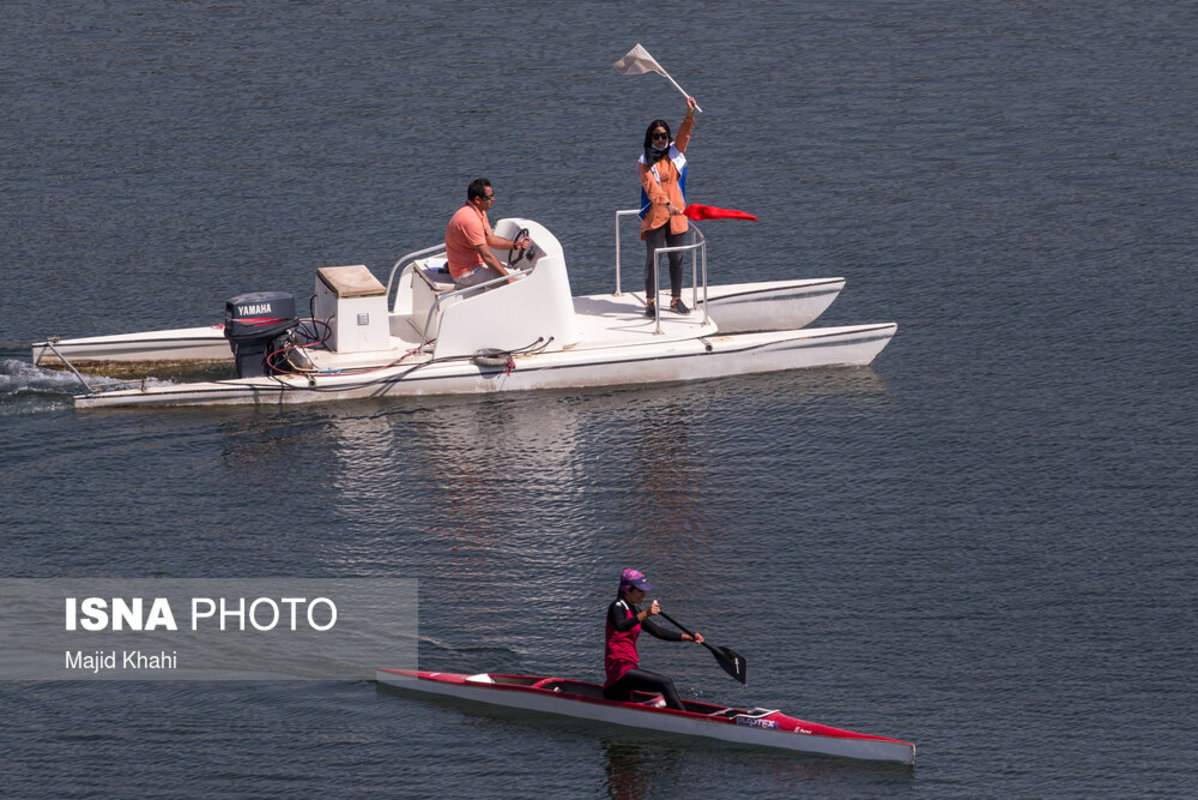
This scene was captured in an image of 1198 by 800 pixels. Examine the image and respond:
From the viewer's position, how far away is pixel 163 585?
19.2 metres

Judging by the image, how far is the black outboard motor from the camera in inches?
923

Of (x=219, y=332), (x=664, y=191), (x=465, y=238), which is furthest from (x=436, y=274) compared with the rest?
(x=664, y=191)

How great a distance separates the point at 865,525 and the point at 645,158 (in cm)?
654

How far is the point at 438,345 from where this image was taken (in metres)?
23.8

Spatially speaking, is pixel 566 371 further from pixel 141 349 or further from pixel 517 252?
pixel 141 349

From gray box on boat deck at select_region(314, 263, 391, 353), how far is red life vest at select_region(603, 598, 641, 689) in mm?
8205

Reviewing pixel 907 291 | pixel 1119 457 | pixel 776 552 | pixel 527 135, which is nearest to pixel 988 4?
pixel 527 135

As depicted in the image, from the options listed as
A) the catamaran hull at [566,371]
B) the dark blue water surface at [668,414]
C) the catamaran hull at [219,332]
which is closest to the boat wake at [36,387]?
the dark blue water surface at [668,414]

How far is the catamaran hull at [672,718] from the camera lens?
15969mm

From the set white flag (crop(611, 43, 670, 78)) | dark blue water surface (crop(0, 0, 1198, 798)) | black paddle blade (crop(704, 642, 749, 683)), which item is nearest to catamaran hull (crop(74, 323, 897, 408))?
dark blue water surface (crop(0, 0, 1198, 798))

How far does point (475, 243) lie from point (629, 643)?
8325 millimetres

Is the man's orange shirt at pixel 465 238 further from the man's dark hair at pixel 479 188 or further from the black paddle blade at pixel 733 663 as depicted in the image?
the black paddle blade at pixel 733 663

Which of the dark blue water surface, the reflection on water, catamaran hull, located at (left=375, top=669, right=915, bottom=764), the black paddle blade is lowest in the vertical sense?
the reflection on water

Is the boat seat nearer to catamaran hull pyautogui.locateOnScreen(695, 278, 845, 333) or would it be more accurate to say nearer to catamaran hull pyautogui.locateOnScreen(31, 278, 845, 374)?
catamaran hull pyautogui.locateOnScreen(31, 278, 845, 374)
